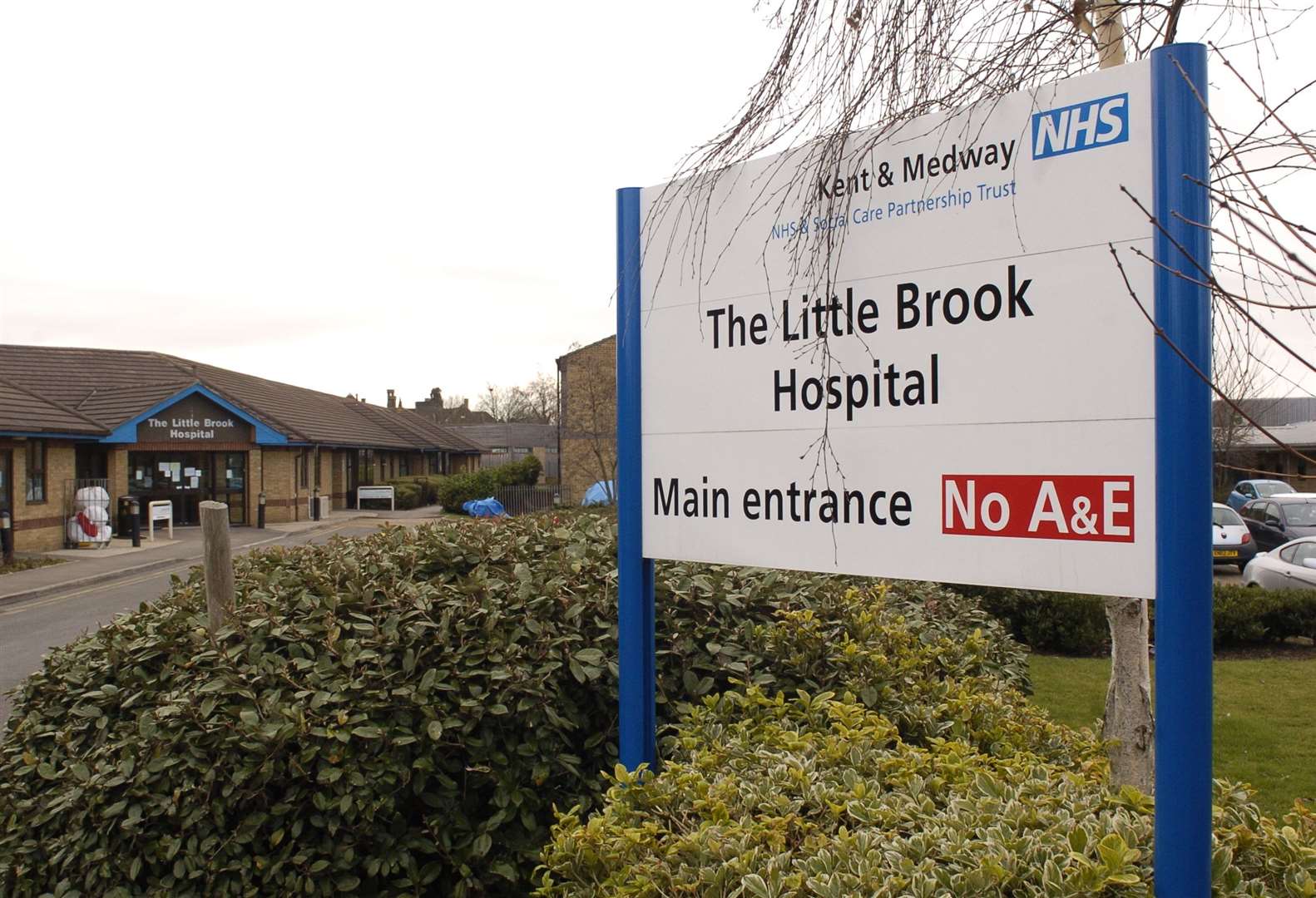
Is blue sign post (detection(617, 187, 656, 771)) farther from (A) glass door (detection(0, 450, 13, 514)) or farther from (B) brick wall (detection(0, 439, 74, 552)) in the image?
(B) brick wall (detection(0, 439, 74, 552))

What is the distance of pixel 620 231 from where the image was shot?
355 cm

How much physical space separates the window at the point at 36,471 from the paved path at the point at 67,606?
3.10 meters

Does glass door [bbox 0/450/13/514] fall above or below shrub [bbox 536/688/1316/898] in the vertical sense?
above

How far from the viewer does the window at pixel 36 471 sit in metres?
23.2

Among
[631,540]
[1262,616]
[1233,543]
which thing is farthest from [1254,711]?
[1233,543]

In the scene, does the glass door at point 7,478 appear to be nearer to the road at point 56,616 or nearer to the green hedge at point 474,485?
the road at point 56,616

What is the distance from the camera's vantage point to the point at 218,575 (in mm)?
4273

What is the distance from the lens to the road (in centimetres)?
1109

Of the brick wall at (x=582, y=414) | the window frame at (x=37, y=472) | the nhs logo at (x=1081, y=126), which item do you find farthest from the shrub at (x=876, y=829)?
the brick wall at (x=582, y=414)

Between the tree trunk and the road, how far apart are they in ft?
26.7

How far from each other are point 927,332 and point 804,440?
51 centimetres

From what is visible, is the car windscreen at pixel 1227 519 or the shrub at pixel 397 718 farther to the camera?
the car windscreen at pixel 1227 519

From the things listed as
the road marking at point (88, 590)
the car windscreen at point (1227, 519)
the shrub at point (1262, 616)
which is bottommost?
the road marking at point (88, 590)

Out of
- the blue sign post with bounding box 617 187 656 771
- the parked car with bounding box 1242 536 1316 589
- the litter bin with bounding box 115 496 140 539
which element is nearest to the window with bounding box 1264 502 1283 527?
the parked car with bounding box 1242 536 1316 589
